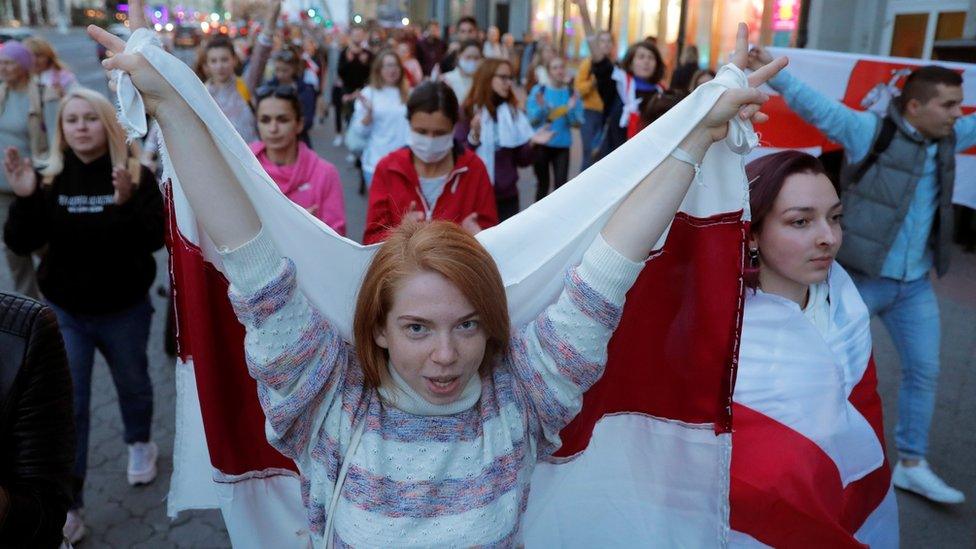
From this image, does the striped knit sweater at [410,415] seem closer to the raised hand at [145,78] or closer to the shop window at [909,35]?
the raised hand at [145,78]

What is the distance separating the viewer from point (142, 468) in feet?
12.9

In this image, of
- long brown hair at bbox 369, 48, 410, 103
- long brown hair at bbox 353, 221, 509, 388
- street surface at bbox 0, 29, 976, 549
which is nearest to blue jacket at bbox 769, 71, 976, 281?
street surface at bbox 0, 29, 976, 549

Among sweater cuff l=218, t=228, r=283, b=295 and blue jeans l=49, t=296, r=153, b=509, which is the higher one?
sweater cuff l=218, t=228, r=283, b=295

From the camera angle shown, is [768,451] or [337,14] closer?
[768,451]

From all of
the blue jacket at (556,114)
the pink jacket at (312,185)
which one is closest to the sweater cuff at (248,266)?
the pink jacket at (312,185)

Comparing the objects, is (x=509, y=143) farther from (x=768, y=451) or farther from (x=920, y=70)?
(x=768, y=451)

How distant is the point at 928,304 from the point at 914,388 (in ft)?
1.35

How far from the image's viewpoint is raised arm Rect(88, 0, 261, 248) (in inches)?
62.0

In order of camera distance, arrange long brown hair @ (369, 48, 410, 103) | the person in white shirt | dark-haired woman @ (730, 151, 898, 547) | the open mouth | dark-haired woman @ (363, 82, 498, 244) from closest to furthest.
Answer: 1. the open mouth
2. dark-haired woman @ (730, 151, 898, 547)
3. dark-haired woman @ (363, 82, 498, 244)
4. long brown hair @ (369, 48, 410, 103)
5. the person in white shirt

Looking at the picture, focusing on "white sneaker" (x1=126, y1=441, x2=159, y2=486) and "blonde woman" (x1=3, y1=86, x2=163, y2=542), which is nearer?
"blonde woman" (x1=3, y1=86, x2=163, y2=542)

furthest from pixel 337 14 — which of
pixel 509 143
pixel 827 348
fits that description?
pixel 827 348

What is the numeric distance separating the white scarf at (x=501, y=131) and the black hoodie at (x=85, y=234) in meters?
2.70

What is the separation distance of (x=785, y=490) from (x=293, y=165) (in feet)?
9.50

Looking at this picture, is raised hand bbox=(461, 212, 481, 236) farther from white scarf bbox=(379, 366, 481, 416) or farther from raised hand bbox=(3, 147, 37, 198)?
white scarf bbox=(379, 366, 481, 416)
